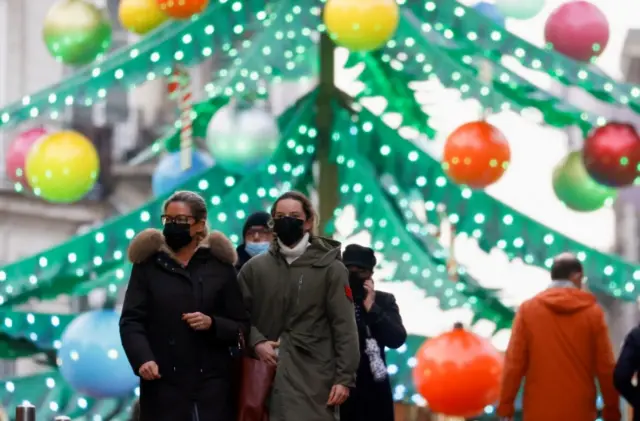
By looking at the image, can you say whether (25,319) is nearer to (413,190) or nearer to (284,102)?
(413,190)

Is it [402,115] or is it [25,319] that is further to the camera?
[402,115]

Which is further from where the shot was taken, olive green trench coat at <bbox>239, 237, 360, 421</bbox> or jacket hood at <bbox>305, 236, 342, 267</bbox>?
jacket hood at <bbox>305, 236, 342, 267</bbox>

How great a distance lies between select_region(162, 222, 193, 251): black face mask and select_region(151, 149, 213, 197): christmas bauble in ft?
21.2

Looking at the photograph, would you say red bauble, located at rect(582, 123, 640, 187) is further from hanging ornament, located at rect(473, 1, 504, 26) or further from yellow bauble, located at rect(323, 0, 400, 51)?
hanging ornament, located at rect(473, 1, 504, 26)

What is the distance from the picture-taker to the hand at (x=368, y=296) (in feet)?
37.8

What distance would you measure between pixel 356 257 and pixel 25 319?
16.2ft

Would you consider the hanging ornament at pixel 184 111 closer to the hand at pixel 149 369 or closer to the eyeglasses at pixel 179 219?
the eyeglasses at pixel 179 219

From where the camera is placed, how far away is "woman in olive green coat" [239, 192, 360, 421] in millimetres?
10273

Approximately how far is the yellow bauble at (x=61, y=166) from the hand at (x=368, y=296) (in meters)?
4.33

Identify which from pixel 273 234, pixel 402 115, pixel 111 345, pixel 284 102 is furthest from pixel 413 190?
pixel 284 102

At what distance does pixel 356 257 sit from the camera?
11578mm

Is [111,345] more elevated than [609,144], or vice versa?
[609,144]

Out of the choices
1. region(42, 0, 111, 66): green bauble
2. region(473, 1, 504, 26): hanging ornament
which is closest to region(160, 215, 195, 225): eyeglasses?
region(42, 0, 111, 66): green bauble

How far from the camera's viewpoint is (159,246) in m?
10.2
